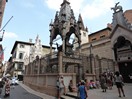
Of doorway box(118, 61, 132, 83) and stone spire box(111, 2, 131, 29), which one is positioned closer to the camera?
doorway box(118, 61, 132, 83)

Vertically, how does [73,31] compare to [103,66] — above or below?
above

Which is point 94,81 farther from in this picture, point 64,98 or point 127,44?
point 127,44

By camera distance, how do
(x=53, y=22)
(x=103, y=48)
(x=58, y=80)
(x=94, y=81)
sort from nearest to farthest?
(x=58, y=80) < (x=94, y=81) < (x=53, y=22) < (x=103, y=48)

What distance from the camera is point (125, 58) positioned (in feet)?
61.1

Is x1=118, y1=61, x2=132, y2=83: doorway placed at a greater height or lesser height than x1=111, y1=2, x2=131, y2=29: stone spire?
lesser

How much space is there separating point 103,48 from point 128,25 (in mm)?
7182

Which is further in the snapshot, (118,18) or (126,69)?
(118,18)

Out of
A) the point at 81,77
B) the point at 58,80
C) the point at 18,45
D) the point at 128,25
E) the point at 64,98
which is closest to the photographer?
the point at 64,98

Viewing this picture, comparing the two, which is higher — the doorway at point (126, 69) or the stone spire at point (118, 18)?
the stone spire at point (118, 18)

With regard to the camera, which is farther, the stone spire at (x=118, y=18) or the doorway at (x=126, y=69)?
the stone spire at (x=118, y=18)

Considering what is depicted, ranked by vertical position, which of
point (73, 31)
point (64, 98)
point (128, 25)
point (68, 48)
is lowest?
point (64, 98)

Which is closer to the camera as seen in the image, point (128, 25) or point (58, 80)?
point (58, 80)

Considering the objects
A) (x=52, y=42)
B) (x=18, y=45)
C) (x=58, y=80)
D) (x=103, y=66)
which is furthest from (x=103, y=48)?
(x=18, y=45)

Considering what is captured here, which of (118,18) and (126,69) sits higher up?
(118,18)
